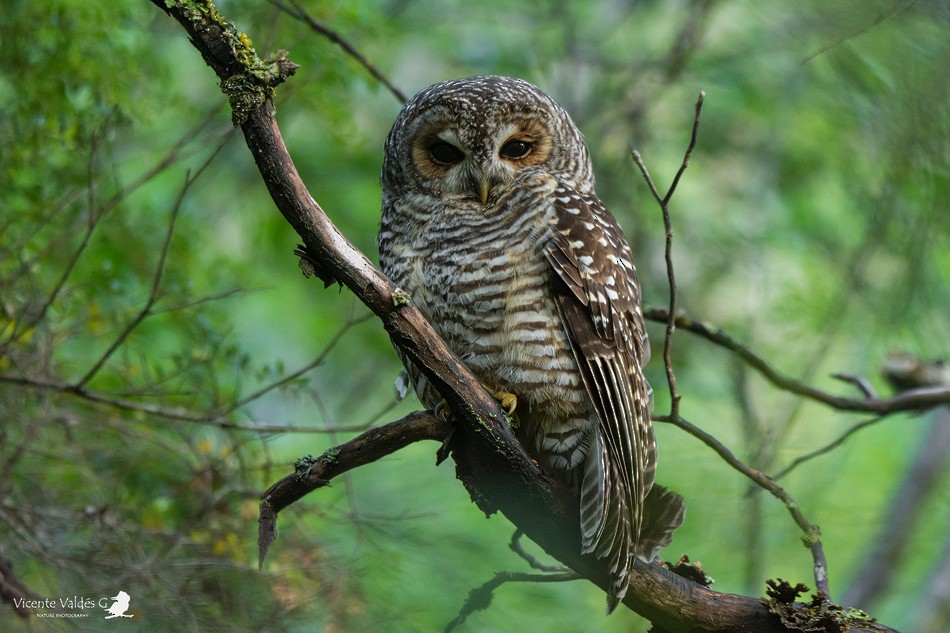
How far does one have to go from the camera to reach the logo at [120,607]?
310 centimetres

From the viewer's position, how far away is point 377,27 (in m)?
4.24

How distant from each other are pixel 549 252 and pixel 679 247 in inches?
159

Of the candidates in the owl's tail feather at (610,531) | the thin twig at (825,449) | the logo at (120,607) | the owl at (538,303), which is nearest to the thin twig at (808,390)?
the thin twig at (825,449)

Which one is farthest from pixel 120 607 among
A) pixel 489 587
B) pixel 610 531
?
pixel 610 531

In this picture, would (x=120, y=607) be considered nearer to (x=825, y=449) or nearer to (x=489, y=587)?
(x=489, y=587)

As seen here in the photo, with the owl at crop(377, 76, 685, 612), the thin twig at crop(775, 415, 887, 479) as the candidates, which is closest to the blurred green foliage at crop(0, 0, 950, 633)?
the owl at crop(377, 76, 685, 612)

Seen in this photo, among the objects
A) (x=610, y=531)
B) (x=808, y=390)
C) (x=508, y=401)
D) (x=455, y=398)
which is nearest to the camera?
(x=455, y=398)

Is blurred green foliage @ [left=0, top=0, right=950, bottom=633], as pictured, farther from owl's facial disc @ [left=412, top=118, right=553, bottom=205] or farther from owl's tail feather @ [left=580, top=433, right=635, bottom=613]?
owl's tail feather @ [left=580, top=433, right=635, bottom=613]

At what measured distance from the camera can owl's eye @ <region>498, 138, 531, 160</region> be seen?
3.07 meters

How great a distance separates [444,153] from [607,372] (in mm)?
940

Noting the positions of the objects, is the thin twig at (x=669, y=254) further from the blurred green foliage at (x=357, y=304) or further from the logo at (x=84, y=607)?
the logo at (x=84, y=607)

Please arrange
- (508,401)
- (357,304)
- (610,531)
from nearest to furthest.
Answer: (610,531) → (508,401) → (357,304)

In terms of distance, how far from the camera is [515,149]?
10.2ft

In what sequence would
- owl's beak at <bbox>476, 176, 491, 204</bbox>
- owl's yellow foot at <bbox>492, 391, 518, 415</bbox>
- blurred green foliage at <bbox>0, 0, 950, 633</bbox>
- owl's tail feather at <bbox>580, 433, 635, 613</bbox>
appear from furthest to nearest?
blurred green foliage at <bbox>0, 0, 950, 633</bbox>, owl's beak at <bbox>476, 176, 491, 204</bbox>, owl's yellow foot at <bbox>492, 391, 518, 415</bbox>, owl's tail feather at <bbox>580, 433, 635, 613</bbox>
